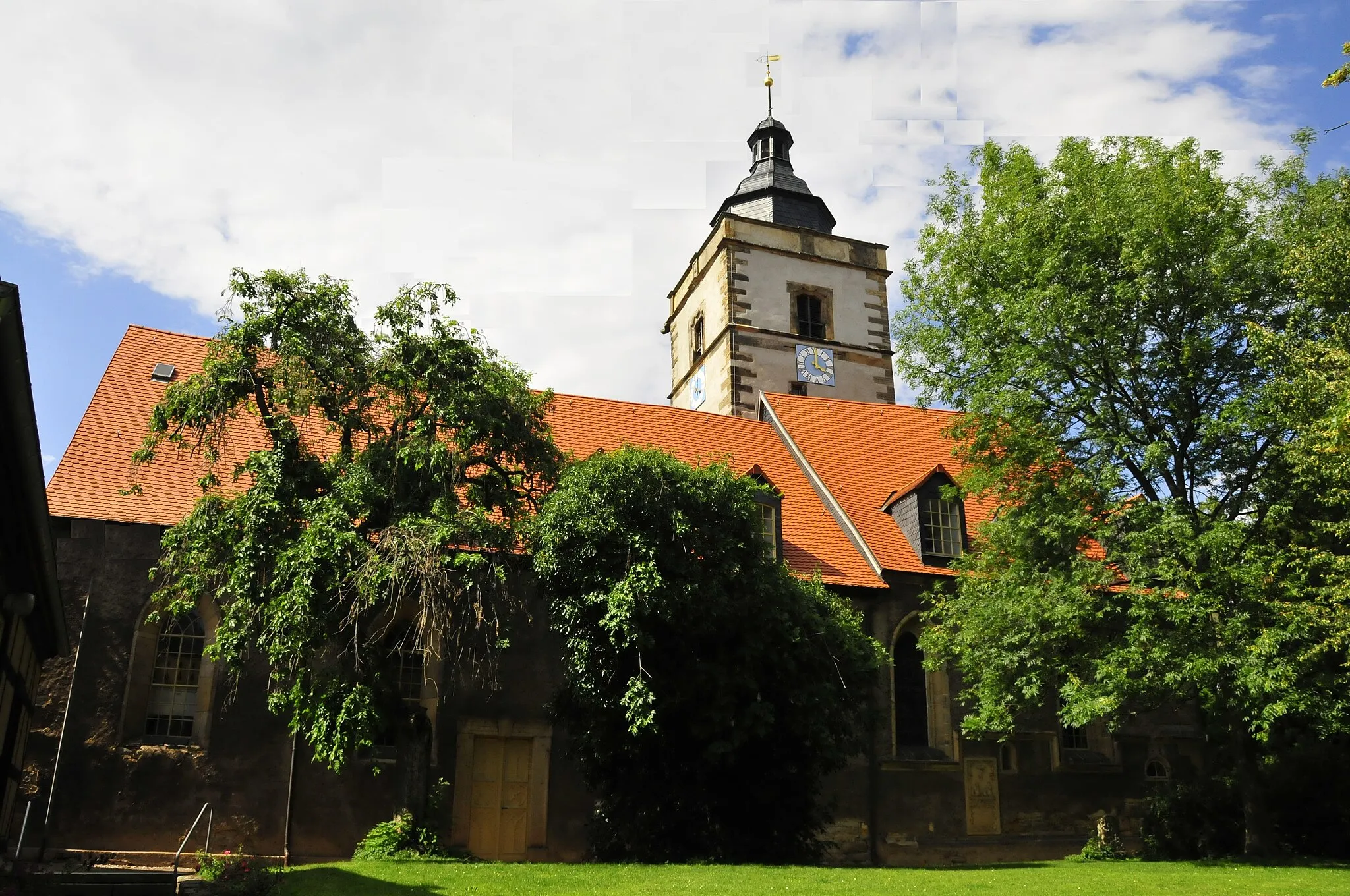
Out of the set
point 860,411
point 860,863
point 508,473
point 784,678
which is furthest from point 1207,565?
point 860,411

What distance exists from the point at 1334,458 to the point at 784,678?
7.94 metres

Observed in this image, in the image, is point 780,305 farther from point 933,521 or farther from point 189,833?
point 189,833

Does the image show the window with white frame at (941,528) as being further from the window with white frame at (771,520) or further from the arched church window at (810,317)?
the arched church window at (810,317)

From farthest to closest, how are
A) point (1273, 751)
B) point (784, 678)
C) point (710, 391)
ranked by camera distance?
point (710, 391) → point (1273, 751) → point (784, 678)

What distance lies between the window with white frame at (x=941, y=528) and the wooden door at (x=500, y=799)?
9.20 metres

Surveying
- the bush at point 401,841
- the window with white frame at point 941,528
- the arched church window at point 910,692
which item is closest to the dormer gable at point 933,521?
the window with white frame at point 941,528

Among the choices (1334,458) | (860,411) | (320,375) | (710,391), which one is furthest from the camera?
(710,391)

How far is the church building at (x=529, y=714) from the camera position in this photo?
52.4ft

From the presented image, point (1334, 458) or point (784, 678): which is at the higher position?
point (1334, 458)

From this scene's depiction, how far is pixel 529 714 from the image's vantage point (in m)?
17.9

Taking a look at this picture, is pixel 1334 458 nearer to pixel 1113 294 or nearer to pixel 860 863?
pixel 1113 294

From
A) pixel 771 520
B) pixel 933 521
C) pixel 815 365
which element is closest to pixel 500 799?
pixel 771 520

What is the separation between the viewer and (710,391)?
113 feet

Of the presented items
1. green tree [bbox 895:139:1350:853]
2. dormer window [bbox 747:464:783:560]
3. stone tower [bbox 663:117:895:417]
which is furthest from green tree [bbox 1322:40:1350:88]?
stone tower [bbox 663:117:895:417]
